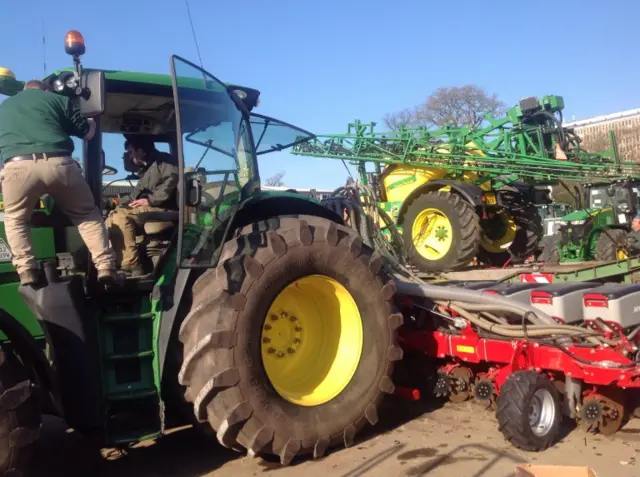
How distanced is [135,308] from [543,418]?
2610 millimetres

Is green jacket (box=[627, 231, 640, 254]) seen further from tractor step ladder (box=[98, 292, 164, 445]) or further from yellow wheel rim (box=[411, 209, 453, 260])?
tractor step ladder (box=[98, 292, 164, 445])

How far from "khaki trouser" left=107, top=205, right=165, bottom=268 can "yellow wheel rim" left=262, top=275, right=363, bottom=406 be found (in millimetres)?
923

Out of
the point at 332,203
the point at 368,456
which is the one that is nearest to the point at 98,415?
the point at 368,456

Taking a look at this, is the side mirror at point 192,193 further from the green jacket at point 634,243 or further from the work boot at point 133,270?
the green jacket at point 634,243

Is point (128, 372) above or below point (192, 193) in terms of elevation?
below

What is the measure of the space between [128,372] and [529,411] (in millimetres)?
2402

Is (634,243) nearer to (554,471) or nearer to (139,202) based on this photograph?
(554,471)

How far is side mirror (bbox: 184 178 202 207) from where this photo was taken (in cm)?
383

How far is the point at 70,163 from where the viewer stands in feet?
11.6

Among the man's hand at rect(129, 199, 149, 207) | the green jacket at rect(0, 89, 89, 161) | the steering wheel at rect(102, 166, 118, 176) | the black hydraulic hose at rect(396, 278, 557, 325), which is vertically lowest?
the black hydraulic hose at rect(396, 278, 557, 325)

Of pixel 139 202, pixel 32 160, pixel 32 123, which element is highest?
pixel 32 123

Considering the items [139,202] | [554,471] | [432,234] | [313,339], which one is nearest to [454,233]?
[432,234]

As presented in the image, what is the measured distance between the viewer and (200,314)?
361 cm

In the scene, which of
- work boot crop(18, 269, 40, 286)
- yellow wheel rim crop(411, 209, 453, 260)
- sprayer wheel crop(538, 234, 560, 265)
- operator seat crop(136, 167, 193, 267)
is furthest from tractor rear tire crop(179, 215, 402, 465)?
sprayer wheel crop(538, 234, 560, 265)
